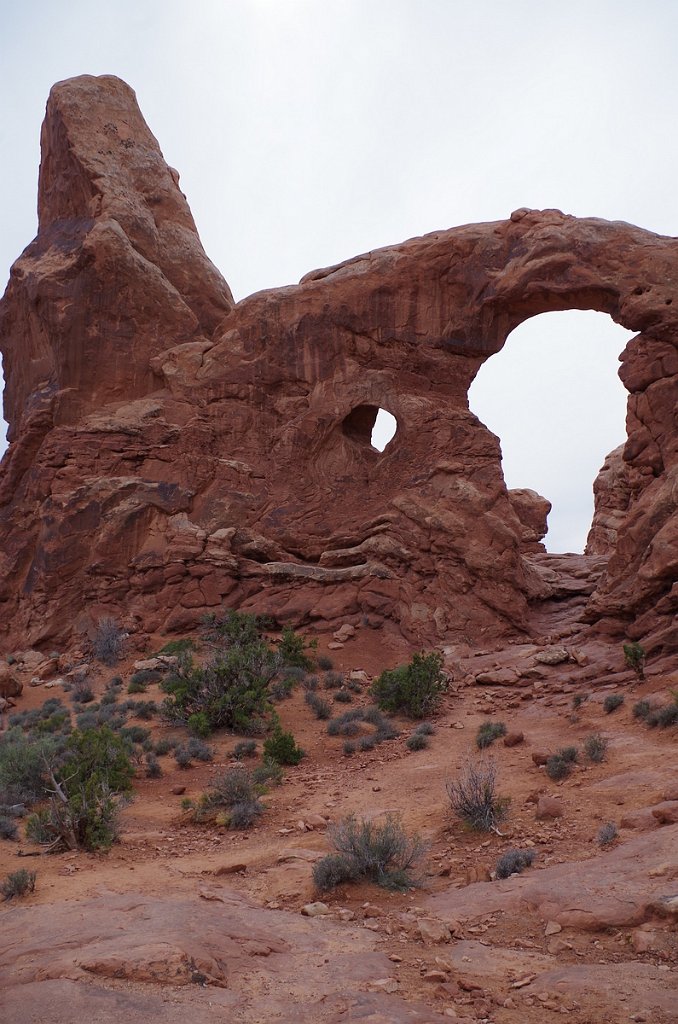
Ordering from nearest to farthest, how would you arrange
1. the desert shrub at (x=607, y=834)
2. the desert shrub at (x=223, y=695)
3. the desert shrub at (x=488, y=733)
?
1. the desert shrub at (x=607, y=834)
2. the desert shrub at (x=488, y=733)
3. the desert shrub at (x=223, y=695)

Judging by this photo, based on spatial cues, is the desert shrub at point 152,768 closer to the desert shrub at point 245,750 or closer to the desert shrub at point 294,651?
the desert shrub at point 245,750

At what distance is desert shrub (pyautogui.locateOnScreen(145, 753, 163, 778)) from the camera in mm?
11922

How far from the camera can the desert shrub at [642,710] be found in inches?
457

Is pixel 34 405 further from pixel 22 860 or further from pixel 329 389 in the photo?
pixel 22 860

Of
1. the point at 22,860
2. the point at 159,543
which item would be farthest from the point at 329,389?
the point at 22,860

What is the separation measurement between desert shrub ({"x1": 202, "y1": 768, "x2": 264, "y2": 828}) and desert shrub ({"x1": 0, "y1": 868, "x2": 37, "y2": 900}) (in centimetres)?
280

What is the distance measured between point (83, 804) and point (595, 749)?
6.17 m

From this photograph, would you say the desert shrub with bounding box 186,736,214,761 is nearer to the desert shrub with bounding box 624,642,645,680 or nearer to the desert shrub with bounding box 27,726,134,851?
the desert shrub with bounding box 27,726,134,851

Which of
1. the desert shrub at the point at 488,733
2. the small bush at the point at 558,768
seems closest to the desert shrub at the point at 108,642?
the desert shrub at the point at 488,733

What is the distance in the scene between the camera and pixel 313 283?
68.6ft

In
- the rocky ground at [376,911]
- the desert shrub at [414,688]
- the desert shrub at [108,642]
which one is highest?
the desert shrub at [108,642]

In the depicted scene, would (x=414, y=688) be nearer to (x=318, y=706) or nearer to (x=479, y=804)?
(x=318, y=706)

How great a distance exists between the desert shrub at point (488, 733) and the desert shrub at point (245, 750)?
3.53m

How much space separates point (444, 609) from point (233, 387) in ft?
26.3
